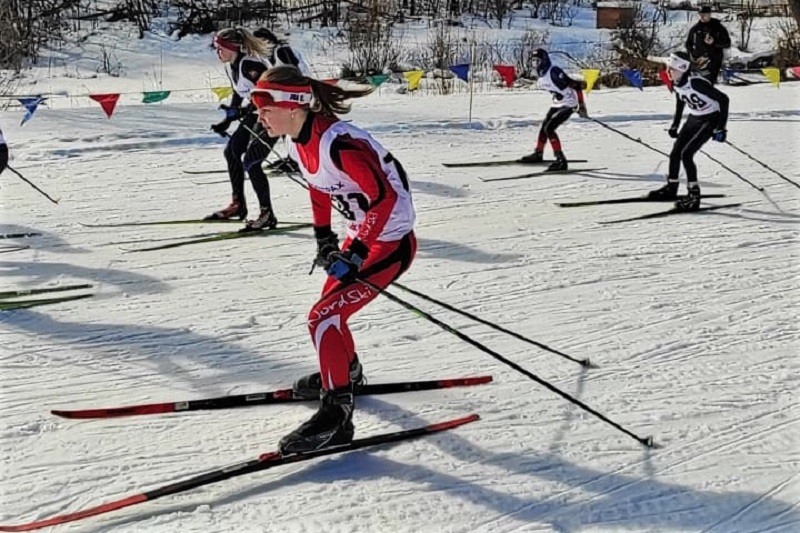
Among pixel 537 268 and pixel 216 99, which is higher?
pixel 216 99

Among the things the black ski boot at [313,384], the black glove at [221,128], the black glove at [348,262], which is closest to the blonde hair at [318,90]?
the black glove at [348,262]

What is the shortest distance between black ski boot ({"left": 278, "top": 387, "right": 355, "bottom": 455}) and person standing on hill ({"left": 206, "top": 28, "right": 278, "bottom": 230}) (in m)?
3.86

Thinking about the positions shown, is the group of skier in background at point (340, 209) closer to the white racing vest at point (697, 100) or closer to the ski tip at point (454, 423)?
the ski tip at point (454, 423)

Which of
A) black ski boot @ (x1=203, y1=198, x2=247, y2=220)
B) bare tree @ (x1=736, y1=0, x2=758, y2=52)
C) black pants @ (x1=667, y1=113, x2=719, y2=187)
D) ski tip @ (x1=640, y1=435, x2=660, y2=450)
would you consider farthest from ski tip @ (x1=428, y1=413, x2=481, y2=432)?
bare tree @ (x1=736, y1=0, x2=758, y2=52)

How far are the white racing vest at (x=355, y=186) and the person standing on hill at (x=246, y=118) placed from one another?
3.48 metres

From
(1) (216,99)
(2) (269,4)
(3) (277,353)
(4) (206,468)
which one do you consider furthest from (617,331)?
(2) (269,4)

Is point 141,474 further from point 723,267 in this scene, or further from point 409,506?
point 723,267

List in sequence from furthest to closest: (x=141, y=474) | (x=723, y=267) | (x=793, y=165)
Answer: (x=793, y=165), (x=723, y=267), (x=141, y=474)

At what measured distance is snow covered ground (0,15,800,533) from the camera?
10.8 ft

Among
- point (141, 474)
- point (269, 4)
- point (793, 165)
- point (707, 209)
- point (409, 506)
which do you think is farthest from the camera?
point (269, 4)

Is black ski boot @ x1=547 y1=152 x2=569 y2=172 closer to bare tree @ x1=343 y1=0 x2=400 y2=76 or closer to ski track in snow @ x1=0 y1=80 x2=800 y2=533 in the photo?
ski track in snow @ x1=0 y1=80 x2=800 y2=533

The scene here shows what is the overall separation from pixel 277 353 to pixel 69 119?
29.6 feet

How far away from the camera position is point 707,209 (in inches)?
309

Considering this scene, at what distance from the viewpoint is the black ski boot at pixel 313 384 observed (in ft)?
13.5
